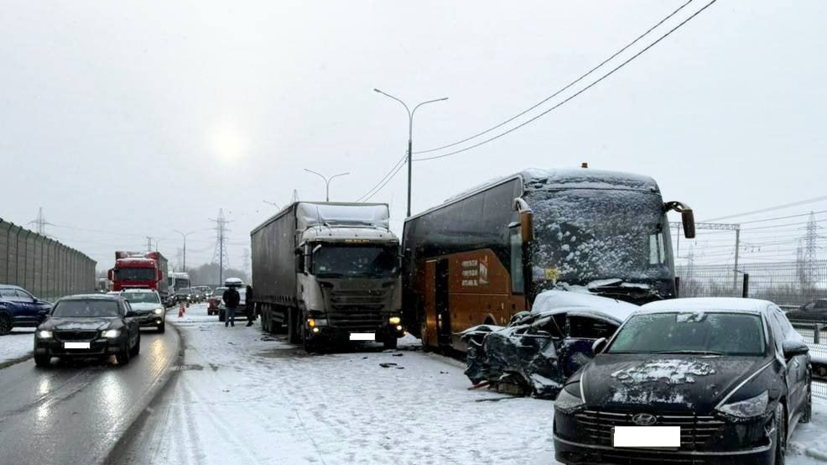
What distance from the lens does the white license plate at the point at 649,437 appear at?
5.82m

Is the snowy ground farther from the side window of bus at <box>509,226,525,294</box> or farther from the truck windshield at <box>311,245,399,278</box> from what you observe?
the side window of bus at <box>509,226,525,294</box>

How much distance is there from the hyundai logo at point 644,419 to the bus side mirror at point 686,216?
717 centimetres

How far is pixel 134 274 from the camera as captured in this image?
41.6 meters

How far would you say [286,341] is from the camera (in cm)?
2342

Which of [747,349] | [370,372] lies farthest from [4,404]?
[747,349]

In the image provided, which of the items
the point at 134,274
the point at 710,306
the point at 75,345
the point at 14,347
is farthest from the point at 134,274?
the point at 710,306

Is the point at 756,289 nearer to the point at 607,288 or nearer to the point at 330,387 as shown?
the point at 607,288

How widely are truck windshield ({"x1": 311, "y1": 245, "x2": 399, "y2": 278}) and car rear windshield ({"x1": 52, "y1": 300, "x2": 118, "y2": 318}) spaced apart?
183 inches

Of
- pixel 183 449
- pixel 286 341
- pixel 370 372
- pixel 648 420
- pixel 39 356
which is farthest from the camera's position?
pixel 286 341

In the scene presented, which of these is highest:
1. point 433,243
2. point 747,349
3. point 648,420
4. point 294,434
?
point 433,243

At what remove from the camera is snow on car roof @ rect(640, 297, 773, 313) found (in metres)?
7.76

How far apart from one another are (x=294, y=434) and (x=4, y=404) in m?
5.09

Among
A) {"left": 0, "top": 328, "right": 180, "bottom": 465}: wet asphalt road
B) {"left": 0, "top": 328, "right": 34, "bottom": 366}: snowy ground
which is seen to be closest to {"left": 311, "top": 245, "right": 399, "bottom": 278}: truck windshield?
{"left": 0, "top": 328, "right": 180, "bottom": 465}: wet asphalt road

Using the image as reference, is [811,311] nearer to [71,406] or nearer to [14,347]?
[71,406]
